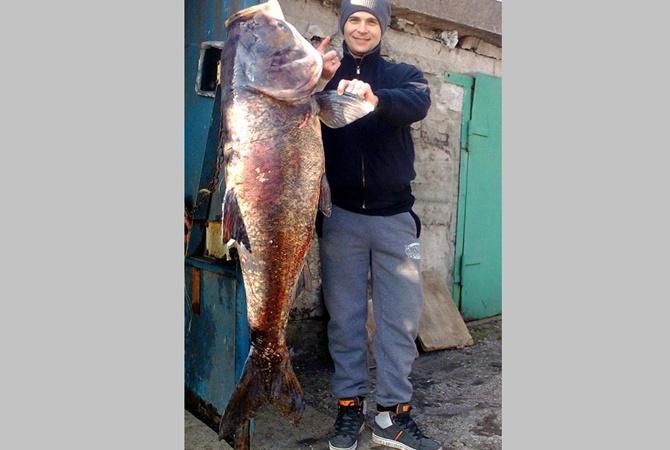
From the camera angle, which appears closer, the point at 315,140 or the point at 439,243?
the point at 315,140

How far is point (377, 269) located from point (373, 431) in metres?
0.93

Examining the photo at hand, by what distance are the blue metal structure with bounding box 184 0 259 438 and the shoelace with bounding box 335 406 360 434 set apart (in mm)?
636

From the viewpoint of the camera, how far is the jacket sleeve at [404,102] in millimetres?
2861

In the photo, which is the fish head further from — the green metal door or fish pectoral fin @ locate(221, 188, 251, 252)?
the green metal door

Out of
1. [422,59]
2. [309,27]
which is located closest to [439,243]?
[422,59]

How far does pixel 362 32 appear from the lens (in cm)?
313

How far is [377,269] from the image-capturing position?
10.9 feet

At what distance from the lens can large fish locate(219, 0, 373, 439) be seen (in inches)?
100.0

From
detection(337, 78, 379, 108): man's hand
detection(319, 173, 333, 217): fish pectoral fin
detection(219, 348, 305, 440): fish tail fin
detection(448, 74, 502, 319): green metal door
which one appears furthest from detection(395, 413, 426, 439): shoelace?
detection(448, 74, 502, 319): green metal door

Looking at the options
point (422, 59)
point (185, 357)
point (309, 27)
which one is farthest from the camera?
point (422, 59)

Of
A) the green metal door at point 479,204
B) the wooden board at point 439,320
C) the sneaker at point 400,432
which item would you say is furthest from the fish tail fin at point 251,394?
the green metal door at point 479,204

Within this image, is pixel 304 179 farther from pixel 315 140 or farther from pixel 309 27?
pixel 309 27

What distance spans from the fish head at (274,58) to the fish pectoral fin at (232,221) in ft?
1.55

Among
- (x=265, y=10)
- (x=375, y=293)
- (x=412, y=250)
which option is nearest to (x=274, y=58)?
(x=265, y=10)
